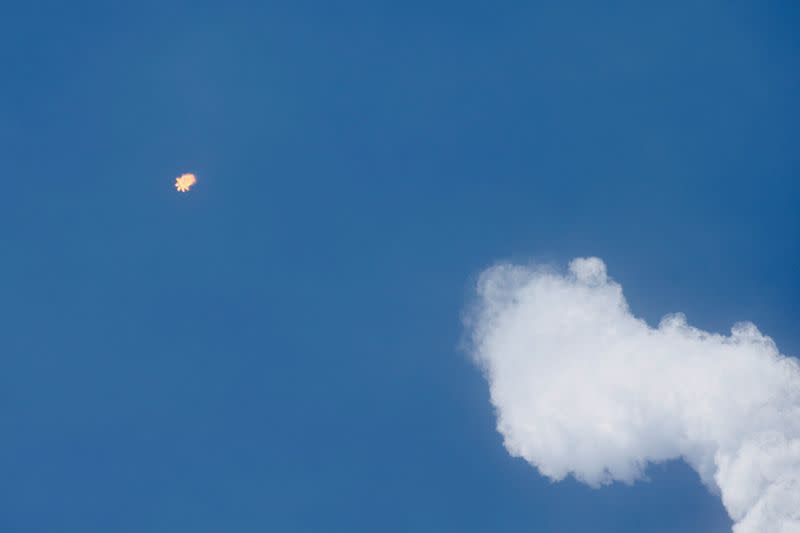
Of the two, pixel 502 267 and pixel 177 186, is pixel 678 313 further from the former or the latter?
pixel 177 186

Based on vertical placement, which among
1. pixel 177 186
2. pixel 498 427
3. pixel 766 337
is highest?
pixel 177 186

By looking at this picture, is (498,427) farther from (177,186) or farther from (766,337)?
(177,186)

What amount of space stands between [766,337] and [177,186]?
171 feet

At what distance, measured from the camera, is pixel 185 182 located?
244 ft

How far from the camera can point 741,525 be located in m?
66.6

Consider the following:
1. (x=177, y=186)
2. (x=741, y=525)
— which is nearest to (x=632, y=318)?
(x=741, y=525)

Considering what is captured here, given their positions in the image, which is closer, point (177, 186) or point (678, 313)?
point (678, 313)

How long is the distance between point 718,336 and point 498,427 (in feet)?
65.0

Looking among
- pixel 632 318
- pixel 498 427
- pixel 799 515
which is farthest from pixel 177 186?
pixel 799 515

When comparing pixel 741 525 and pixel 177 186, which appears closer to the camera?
pixel 741 525

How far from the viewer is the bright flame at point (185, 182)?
74.4m

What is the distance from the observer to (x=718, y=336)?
6956 cm

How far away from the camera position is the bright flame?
74438mm

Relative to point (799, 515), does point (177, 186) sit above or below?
above
